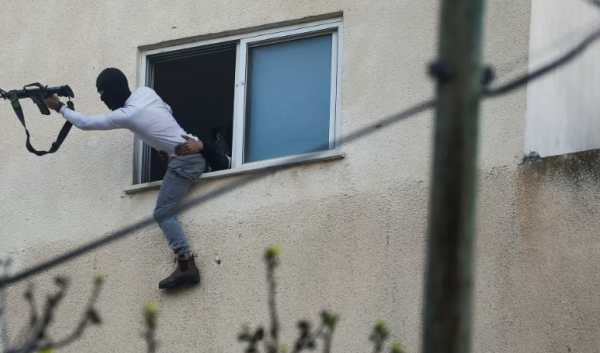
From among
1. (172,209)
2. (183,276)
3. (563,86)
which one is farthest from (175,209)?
(563,86)

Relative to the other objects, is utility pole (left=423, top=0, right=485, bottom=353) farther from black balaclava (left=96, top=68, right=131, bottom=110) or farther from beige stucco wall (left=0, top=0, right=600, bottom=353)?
black balaclava (left=96, top=68, right=131, bottom=110)

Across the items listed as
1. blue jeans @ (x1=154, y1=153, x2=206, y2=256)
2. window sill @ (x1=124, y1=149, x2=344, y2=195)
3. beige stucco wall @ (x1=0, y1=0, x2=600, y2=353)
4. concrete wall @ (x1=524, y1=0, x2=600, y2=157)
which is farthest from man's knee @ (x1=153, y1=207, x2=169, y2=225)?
concrete wall @ (x1=524, y1=0, x2=600, y2=157)

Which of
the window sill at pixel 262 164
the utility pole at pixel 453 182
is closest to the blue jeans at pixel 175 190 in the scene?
the window sill at pixel 262 164

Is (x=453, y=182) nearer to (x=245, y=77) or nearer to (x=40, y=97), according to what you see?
(x=245, y=77)

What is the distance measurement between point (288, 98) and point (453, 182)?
5.08 metres

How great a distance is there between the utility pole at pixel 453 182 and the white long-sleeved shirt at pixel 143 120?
4.89m

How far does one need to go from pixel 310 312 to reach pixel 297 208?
2.32ft

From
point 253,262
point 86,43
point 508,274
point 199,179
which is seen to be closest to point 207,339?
point 253,262

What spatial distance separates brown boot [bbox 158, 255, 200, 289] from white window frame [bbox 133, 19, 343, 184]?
619 mm

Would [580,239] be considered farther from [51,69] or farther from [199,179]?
[51,69]

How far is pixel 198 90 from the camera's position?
1029 cm

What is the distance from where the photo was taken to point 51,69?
31.6ft

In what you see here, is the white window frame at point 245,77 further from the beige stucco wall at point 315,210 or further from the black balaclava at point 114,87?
the black balaclava at point 114,87

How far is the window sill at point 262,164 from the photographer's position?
27.7 feet
